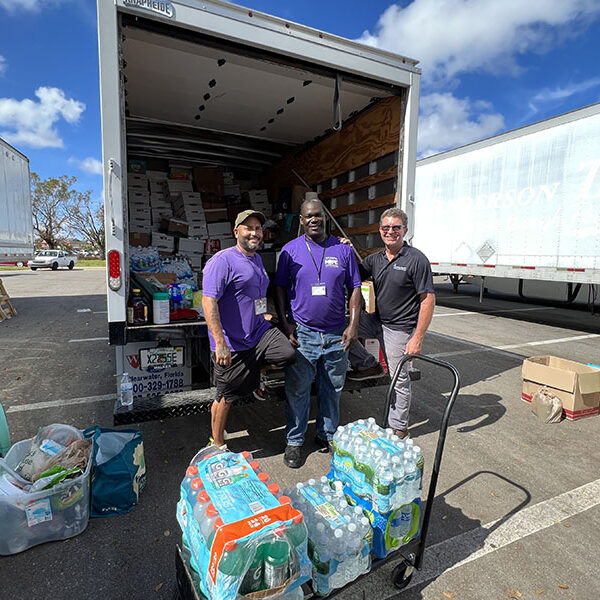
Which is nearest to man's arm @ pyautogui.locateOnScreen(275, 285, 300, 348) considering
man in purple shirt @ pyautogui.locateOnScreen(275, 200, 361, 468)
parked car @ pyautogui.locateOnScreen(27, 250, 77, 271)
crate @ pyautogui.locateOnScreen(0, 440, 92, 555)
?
man in purple shirt @ pyautogui.locateOnScreen(275, 200, 361, 468)

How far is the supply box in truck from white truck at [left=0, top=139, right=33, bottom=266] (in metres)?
5.08

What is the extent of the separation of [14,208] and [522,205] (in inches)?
486

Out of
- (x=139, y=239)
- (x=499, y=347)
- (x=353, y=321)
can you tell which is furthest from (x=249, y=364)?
(x=499, y=347)

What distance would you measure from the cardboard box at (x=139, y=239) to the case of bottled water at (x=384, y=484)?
5323 millimetres

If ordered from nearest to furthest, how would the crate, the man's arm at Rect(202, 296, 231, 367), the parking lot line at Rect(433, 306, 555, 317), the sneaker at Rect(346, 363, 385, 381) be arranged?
the crate
the man's arm at Rect(202, 296, 231, 367)
the sneaker at Rect(346, 363, 385, 381)
the parking lot line at Rect(433, 306, 555, 317)

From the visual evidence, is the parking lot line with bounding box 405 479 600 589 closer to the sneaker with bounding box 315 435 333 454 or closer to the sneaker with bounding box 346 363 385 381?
the sneaker with bounding box 315 435 333 454

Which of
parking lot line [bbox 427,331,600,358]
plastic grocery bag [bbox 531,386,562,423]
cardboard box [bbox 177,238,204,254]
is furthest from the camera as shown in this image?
parking lot line [bbox 427,331,600,358]

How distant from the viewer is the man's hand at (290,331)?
2.96 m

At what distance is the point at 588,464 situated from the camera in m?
3.16

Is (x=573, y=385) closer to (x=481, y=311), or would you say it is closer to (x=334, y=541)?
(x=334, y=541)

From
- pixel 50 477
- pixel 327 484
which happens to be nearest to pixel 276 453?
pixel 327 484

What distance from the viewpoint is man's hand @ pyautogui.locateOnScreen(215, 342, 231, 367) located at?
8.42ft

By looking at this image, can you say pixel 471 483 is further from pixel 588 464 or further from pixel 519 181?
pixel 519 181

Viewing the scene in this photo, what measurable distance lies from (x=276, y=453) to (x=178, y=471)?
2.50 feet
